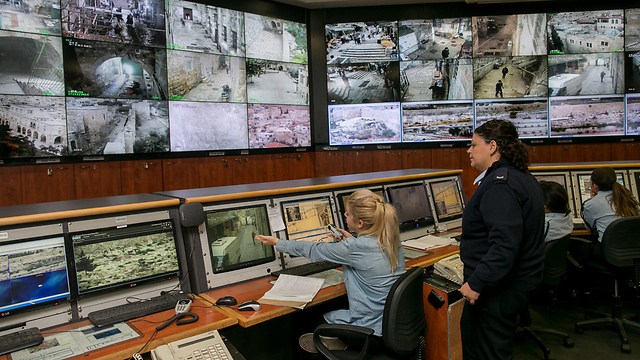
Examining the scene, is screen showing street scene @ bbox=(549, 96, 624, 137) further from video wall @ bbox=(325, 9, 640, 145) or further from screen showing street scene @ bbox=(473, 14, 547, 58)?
screen showing street scene @ bbox=(473, 14, 547, 58)

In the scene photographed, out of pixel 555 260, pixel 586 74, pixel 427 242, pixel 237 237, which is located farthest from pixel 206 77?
pixel 586 74

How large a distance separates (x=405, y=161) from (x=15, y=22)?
5157 millimetres

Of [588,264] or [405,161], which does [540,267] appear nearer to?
[588,264]

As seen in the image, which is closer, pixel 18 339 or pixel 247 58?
pixel 18 339

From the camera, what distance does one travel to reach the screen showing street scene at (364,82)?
6242 millimetres

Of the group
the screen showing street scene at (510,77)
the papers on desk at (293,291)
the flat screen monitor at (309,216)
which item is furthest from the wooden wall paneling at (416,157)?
the papers on desk at (293,291)

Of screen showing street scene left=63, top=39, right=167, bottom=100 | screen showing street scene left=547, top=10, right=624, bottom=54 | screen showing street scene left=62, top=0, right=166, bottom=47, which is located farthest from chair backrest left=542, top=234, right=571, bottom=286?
screen showing street scene left=62, top=0, right=166, bottom=47

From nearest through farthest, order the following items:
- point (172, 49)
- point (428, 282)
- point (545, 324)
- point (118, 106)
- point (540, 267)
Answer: point (540, 267) < point (428, 282) < point (545, 324) < point (118, 106) < point (172, 49)

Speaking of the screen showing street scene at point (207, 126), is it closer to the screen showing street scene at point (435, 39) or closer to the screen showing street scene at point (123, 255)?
the screen showing street scene at point (435, 39)

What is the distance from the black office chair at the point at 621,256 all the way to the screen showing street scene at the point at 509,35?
3926 mm

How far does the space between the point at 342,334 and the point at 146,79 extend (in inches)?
166

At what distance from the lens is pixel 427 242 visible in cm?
303

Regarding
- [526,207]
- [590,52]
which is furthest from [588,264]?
[590,52]

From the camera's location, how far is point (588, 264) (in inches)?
129
